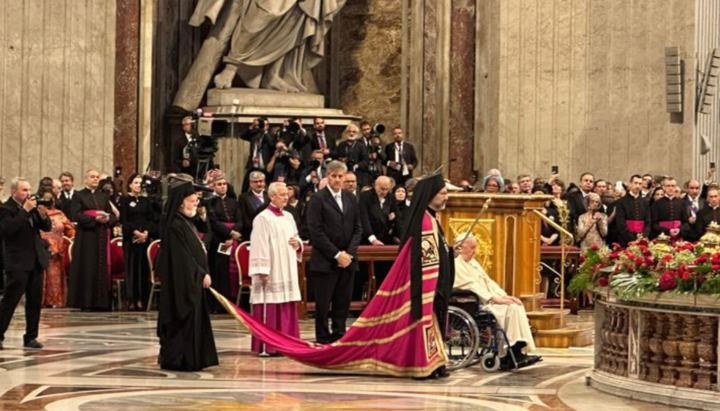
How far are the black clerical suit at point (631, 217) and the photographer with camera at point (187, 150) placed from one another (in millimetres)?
5142

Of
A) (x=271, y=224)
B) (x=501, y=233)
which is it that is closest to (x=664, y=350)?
(x=501, y=233)

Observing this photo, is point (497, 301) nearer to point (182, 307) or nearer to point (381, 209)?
point (182, 307)

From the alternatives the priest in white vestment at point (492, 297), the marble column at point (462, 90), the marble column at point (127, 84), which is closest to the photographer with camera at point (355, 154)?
the marble column at point (462, 90)

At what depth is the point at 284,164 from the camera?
A: 2053cm

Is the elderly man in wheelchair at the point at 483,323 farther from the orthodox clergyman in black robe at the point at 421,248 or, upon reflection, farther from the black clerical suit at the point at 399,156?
the black clerical suit at the point at 399,156

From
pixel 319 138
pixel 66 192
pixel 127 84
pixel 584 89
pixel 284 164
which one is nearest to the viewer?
pixel 66 192

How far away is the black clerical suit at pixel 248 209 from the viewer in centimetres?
1800

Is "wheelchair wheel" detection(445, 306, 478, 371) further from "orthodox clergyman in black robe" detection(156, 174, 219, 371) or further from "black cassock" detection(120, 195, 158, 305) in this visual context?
"black cassock" detection(120, 195, 158, 305)

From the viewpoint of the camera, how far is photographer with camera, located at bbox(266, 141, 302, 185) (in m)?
20.4

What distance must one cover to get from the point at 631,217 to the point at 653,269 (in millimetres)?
8166

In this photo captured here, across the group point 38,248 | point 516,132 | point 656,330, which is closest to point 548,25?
point 516,132

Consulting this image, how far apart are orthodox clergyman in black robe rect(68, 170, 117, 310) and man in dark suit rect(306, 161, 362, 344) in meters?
4.13

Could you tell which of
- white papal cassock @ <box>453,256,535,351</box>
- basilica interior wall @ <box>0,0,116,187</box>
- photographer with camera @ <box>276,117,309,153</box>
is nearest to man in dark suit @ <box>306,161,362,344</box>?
white papal cassock @ <box>453,256,535,351</box>

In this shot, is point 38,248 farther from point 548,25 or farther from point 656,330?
point 548,25
